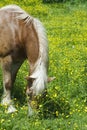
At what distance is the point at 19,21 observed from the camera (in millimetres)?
8289

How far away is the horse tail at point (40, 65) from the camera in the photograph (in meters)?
7.15

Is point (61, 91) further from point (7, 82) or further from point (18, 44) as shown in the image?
point (18, 44)

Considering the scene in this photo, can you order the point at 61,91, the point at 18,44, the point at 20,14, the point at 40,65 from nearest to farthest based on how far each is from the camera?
the point at 40,65 < the point at 18,44 < the point at 20,14 < the point at 61,91

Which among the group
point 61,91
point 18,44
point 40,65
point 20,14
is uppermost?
point 20,14

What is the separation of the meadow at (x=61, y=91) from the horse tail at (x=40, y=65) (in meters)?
0.32

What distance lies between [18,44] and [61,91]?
1630 mm

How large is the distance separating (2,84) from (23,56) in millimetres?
1037

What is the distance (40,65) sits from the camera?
742cm

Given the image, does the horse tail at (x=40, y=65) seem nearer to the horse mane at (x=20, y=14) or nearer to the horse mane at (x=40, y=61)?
the horse mane at (x=40, y=61)

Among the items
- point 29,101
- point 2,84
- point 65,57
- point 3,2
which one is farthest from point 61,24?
point 29,101

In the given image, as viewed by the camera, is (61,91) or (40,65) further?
(61,91)

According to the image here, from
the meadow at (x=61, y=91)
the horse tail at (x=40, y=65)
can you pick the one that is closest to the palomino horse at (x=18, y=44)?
the horse tail at (x=40, y=65)

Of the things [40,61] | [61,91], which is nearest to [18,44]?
[40,61]

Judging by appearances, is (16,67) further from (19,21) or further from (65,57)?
(65,57)
